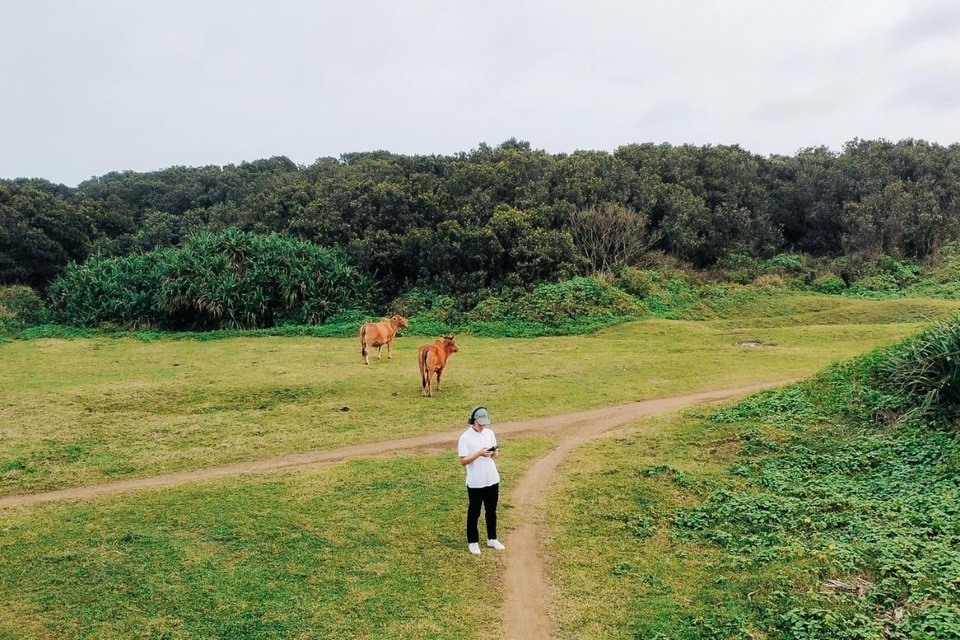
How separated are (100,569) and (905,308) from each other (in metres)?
30.5

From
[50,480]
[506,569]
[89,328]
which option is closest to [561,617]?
[506,569]

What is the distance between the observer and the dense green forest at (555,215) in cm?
3494

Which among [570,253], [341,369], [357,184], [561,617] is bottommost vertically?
[561,617]

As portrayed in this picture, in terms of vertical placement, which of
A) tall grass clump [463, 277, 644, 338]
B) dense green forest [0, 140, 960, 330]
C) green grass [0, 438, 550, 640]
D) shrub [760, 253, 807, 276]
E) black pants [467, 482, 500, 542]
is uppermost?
dense green forest [0, 140, 960, 330]

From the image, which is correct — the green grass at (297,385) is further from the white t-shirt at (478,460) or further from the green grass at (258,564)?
the white t-shirt at (478,460)

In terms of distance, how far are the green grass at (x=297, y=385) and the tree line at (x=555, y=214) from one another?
7838mm

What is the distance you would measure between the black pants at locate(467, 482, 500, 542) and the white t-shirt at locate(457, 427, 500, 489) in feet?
0.31

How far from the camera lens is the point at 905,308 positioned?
95.8 ft

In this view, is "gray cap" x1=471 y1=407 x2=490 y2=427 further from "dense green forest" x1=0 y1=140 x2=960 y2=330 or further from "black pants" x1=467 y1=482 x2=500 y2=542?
"dense green forest" x1=0 y1=140 x2=960 y2=330

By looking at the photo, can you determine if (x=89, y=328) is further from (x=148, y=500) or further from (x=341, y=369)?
(x=148, y=500)

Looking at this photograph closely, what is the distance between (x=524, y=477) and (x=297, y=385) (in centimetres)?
901

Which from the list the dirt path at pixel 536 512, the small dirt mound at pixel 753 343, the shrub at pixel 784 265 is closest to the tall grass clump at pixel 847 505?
the dirt path at pixel 536 512

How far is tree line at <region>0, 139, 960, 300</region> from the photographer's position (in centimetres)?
3500

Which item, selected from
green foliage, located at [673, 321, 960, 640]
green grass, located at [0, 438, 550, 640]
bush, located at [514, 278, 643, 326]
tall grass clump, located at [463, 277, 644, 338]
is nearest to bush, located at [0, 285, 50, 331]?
tall grass clump, located at [463, 277, 644, 338]
